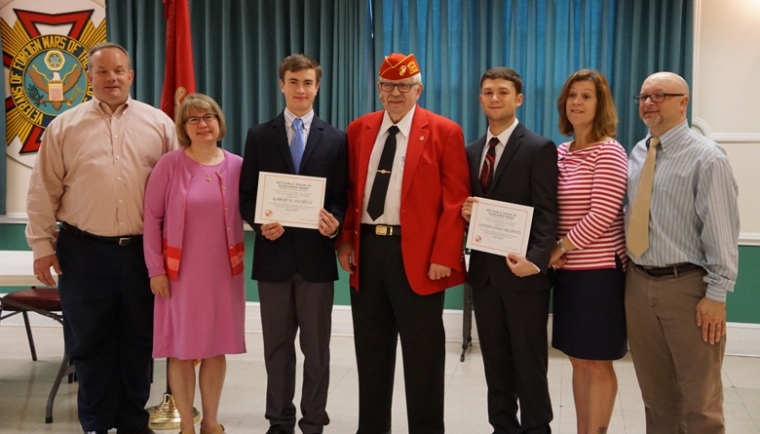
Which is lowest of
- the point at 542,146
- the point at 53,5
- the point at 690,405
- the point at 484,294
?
the point at 690,405

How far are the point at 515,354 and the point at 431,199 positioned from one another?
725mm

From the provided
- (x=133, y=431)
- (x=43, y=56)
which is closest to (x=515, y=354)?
(x=133, y=431)

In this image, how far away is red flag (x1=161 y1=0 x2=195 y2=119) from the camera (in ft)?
12.9

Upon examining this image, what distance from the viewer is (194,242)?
10.3ft

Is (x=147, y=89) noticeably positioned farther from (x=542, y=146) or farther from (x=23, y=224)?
(x=542, y=146)

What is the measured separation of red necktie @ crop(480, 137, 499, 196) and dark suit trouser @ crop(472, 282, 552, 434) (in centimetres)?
41

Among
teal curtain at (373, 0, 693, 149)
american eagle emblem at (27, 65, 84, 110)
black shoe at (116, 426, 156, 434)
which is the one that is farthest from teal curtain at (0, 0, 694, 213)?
black shoe at (116, 426, 156, 434)

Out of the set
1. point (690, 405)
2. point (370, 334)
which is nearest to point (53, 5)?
point (370, 334)

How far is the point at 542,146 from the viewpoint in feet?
9.59

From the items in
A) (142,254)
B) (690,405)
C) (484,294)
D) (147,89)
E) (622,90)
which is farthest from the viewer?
(147,89)

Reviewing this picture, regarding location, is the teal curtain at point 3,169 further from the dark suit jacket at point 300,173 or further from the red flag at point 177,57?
the dark suit jacket at point 300,173

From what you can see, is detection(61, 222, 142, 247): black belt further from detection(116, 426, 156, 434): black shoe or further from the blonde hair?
the blonde hair

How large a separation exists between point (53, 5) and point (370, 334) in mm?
4260

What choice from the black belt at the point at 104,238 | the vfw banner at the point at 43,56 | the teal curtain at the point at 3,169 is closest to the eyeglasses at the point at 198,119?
the black belt at the point at 104,238
